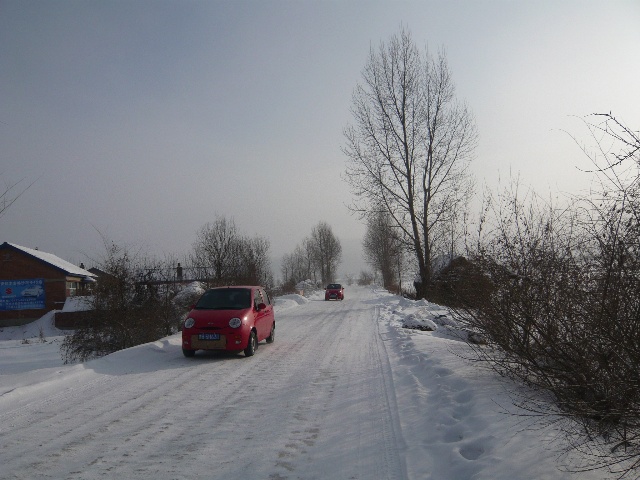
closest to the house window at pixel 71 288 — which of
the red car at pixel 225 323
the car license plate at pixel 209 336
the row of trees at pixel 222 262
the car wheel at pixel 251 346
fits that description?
the row of trees at pixel 222 262

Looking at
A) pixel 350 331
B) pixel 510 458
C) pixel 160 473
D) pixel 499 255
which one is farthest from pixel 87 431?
pixel 350 331

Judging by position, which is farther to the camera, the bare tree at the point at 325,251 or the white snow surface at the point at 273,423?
the bare tree at the point at 325,251

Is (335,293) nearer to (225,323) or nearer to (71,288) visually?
(71,288)

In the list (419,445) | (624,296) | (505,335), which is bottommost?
Result: (419,445)

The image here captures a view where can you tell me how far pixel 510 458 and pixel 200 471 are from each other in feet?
9.19

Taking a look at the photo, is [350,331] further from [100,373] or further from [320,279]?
[320,279]

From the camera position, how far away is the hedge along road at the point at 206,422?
4.53 metres

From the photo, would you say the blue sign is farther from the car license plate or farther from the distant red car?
the car license plate

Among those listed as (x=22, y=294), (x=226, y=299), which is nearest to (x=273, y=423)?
(x=226, y=299)

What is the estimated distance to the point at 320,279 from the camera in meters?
103

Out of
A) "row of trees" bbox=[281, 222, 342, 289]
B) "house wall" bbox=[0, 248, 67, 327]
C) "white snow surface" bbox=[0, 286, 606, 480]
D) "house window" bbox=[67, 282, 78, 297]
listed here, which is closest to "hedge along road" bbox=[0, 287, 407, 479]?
"white snow surface" bbox=[0, 286, 606, 480]

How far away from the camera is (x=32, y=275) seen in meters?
43.9

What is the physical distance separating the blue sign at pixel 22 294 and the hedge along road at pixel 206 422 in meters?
39.5

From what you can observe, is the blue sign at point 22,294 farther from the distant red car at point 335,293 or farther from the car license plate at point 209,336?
the car license plate at point 209,336
